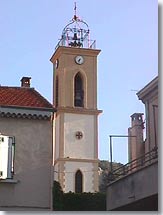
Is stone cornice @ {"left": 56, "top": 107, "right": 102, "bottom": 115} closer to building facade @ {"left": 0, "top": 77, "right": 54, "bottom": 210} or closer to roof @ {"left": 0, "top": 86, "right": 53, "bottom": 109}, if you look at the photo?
roof @ {"left": 0, "top": 86, "right": 53, "bottom": 109}

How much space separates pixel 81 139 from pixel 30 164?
41.0 feet

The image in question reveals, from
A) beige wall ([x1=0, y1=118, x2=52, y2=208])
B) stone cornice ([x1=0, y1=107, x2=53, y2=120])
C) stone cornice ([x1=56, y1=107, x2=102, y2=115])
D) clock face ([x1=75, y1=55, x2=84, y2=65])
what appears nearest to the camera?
beige wall ([x1=0, y1=118, x2=52, y2=208])

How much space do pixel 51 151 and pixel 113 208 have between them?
5.04ft

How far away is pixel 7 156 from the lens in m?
10.4

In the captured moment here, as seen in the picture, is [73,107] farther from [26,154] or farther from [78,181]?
[26,154]

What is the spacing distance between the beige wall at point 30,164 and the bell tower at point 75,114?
10.8m

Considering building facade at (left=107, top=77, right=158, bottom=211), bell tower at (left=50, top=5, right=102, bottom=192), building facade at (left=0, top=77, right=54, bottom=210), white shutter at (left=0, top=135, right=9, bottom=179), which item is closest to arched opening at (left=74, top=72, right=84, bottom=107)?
bell tower at (left=50, top=5, right=102, bottom=192)

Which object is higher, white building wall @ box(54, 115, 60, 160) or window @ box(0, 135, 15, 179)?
white building wall @ box(54, 115, 60, 160)

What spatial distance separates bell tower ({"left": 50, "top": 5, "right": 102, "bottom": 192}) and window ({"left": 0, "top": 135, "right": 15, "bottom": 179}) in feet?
36.2

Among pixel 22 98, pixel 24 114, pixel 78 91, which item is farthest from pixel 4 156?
pixel 78 91

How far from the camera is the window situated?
10.2 m

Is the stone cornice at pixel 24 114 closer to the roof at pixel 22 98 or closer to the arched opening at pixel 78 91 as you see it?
the roof at pixel 22 98

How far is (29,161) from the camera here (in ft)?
34.4

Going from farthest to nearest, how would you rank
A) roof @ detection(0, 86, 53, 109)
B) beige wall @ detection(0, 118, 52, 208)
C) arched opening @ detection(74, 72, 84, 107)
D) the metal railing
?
arched opening @ detection(74, 72, 84, 107) → roof @ detection(0, 86, 53, 109) → beige wall @ detection(0, 118, 52, 208) → the metal railing
